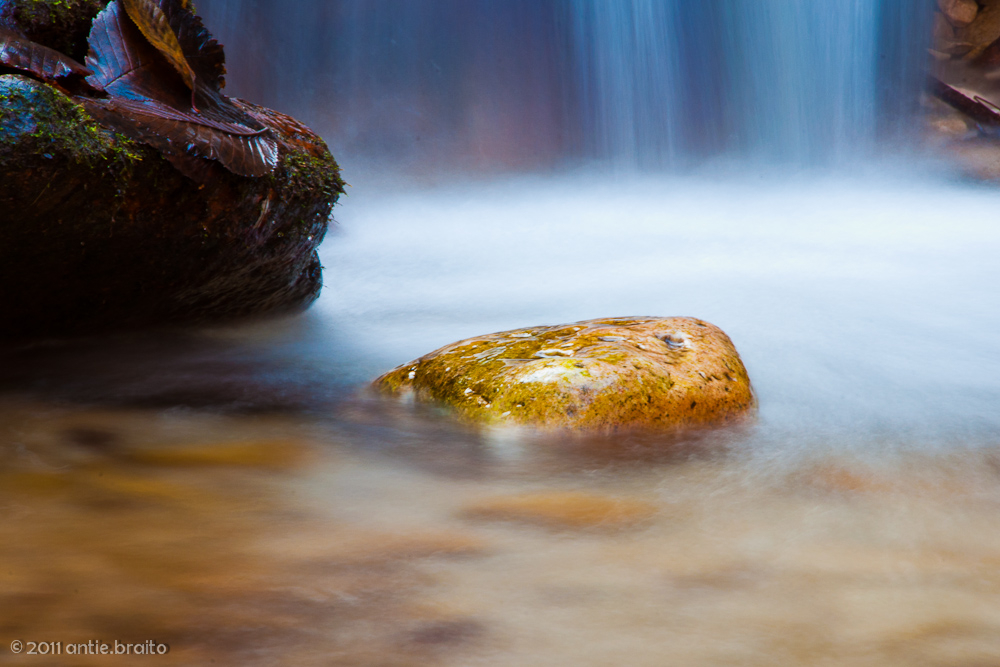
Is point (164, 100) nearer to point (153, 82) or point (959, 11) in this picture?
point (153, 82)

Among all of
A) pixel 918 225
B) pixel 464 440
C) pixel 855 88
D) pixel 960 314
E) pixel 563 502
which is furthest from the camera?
pixel 855 88

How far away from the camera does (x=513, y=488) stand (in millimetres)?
2504

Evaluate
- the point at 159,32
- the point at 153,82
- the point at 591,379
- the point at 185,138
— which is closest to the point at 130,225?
the point at 185,138

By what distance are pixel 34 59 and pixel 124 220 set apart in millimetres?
729

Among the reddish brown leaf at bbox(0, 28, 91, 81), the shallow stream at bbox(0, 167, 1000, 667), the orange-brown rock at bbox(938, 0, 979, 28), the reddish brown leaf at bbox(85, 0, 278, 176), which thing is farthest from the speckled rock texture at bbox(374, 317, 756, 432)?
the orange-brown rock at bbox(938, 0, 979, 28)

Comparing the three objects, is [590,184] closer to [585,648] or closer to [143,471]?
[143,471]

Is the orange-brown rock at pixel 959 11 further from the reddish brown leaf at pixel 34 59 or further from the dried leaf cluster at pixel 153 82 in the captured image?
the reddish brown leaf at pixel 34 59

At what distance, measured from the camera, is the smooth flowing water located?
5.30 ft

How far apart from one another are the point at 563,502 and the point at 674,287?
4102mm

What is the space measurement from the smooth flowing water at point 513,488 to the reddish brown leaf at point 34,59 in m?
1.33

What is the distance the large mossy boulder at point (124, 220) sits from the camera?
3154 millimetres

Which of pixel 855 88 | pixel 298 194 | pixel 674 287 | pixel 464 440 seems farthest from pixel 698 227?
pixel 464 440

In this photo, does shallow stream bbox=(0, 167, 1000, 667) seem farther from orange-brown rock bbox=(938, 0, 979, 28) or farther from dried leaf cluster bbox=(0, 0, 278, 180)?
orange-brown rock bbox=(938, 0, 979, 28)

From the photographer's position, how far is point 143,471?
8.20ft
